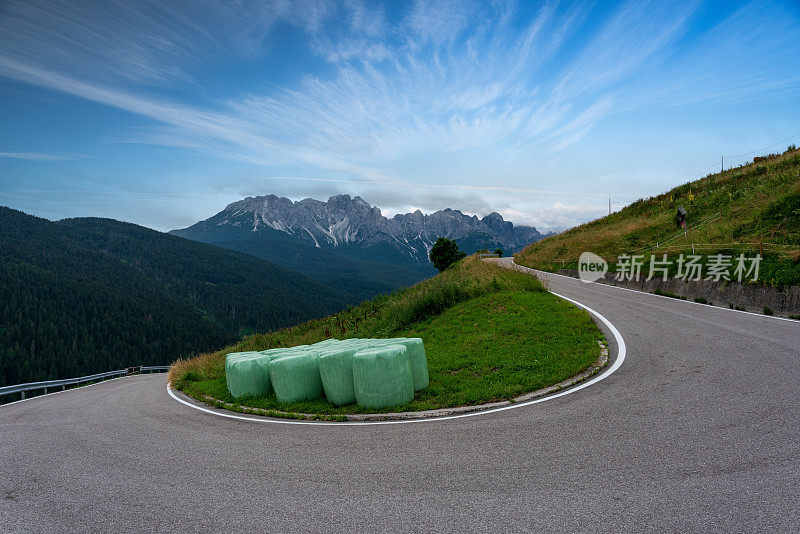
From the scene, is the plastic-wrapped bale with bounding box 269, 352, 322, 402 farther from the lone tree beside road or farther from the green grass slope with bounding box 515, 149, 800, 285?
the lone tree beside road

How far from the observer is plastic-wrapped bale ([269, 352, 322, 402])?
8695mm

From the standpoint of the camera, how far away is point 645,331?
1101 centimetres

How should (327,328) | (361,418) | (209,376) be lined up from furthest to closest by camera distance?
(327,328) → (209,376) → (361,418)

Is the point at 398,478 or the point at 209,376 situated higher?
the point at 398,478

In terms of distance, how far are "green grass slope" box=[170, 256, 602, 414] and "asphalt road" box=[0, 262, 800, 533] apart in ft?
3.33

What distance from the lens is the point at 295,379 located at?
8.72 meters

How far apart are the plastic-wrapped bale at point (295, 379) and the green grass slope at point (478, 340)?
10.8 inches

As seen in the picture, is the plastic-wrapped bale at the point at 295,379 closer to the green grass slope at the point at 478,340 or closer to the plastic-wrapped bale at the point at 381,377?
the green grass slope at the point at 478,340

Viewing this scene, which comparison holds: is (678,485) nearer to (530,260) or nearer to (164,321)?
(530,260)

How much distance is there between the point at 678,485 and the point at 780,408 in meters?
3.15

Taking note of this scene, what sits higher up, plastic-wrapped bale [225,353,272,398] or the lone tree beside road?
the lone tree beside road

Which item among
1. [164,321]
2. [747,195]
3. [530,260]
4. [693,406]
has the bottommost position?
[164,321]

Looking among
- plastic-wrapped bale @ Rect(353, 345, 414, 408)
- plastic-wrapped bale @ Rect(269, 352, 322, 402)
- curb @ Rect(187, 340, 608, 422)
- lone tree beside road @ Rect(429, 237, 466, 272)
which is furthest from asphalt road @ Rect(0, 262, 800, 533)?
lone tree beside road @ Rect(429, 237, 466, 272)

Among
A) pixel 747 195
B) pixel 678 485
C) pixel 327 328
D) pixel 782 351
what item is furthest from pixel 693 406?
pixel 747 195
